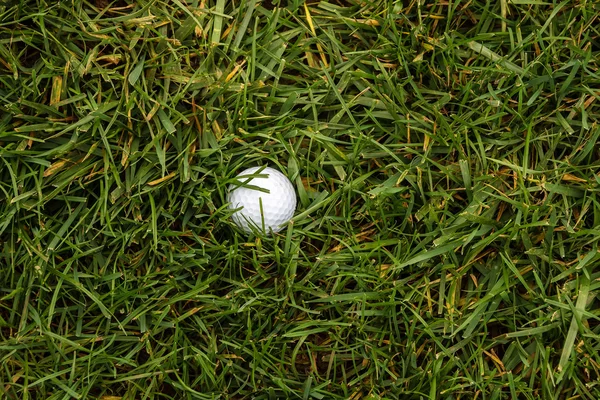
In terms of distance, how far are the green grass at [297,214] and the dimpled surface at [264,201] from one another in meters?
0.06

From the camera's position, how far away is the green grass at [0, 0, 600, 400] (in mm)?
2465

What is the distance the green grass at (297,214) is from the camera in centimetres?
246

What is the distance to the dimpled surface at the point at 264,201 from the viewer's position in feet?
8.05

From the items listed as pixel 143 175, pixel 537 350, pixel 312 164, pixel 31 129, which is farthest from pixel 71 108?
pixel 537 350

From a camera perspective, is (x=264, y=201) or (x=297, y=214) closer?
(x=264, y=201)

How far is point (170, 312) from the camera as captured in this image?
8.21 feet

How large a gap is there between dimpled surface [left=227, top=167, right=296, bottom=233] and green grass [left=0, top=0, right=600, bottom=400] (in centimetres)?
6

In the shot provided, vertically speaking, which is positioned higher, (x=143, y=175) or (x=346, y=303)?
(x=143, y=175)

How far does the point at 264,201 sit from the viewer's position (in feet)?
8.01

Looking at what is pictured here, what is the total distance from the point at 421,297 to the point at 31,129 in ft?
5.29

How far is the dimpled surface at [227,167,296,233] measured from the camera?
245 cm

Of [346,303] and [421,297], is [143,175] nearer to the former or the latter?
[346,303]

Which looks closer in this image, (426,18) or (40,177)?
(40,177)

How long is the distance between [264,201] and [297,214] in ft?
0.56
